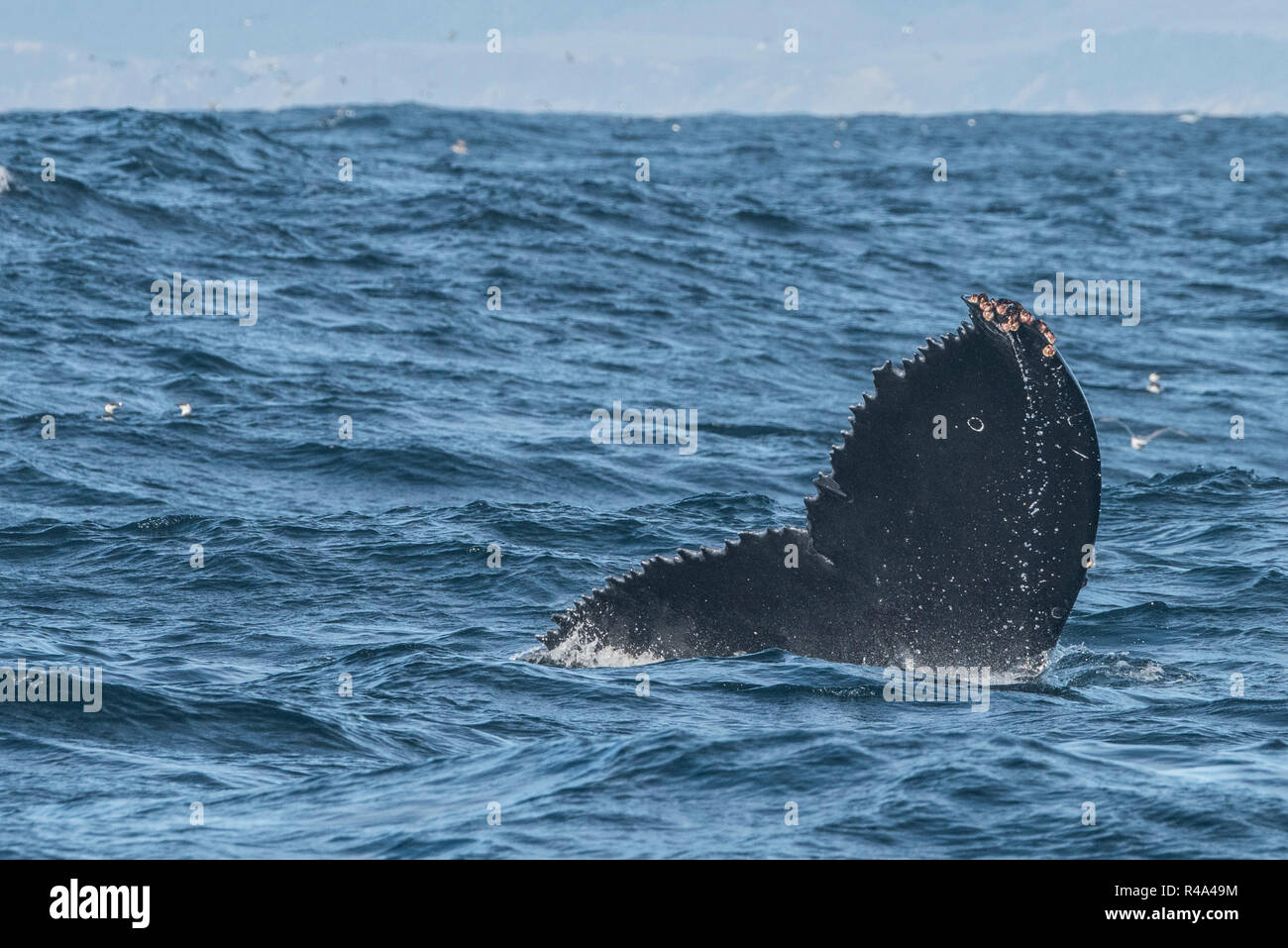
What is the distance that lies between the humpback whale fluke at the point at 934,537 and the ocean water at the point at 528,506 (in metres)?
0.39

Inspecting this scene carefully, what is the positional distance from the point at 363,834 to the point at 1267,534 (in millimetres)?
12176

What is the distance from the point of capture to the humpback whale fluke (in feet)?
30.5

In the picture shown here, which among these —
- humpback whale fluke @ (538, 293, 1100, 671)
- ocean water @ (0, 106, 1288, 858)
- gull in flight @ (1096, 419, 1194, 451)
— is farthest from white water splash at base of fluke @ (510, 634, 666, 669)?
gull in flight @ (1096, 419, 1194, 451)

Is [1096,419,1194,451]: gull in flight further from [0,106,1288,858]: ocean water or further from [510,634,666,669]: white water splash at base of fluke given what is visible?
[510,634,666,669]: white water splash at base of fluke

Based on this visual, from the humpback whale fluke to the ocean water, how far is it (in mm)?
393

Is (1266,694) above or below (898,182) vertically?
below

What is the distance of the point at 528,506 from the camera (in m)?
18.2

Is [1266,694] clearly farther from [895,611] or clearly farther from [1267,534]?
[1267,534]

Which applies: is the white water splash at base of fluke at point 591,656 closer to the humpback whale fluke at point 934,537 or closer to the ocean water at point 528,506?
the ocean water at point 528,506

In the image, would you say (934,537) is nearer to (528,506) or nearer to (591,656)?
(591,656)

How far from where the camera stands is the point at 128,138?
4428 cm

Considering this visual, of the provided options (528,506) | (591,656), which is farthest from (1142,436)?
(591,656)

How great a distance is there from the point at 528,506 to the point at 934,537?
911 centimetres
